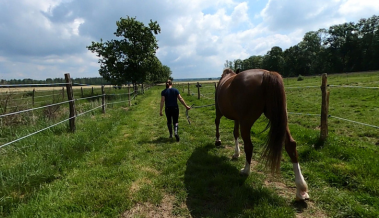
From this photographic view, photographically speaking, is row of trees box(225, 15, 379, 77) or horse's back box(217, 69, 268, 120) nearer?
horse's back box(217, 69, 268, 120)

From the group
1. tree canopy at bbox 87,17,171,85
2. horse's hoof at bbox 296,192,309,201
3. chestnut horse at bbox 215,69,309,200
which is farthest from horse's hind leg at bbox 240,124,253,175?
tree canopy at bbox 87,17,171,85

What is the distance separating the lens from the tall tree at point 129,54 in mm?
27375

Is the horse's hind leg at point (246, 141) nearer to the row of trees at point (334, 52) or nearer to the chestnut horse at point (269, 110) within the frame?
the chestnut horse at point (269, 110)

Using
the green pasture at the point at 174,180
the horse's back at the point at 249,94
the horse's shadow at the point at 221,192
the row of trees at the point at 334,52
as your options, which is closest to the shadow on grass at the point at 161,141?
the green pasture at the point at 174,180

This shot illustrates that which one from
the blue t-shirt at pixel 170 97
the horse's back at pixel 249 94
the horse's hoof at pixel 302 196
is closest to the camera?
the horse's hoof at pixel 302 196

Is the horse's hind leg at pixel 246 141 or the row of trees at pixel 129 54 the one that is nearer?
the horse's hind leg at pixel 246 141

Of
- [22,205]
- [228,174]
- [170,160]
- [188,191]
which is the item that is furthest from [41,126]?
[228,174]

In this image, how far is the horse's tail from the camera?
2.81 meters

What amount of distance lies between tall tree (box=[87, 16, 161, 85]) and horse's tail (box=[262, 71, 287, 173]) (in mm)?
Result: 25672

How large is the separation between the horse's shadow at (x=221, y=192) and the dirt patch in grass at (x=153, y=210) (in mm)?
267

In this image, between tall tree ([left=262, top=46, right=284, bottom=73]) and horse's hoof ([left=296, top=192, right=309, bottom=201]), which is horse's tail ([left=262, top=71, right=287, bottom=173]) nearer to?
horse's hoof ([left=296, top=192, right=309, bottom=201])

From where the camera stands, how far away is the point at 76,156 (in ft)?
14.1

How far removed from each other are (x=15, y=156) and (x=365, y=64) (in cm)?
7507

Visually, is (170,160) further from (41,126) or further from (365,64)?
(365,64)
